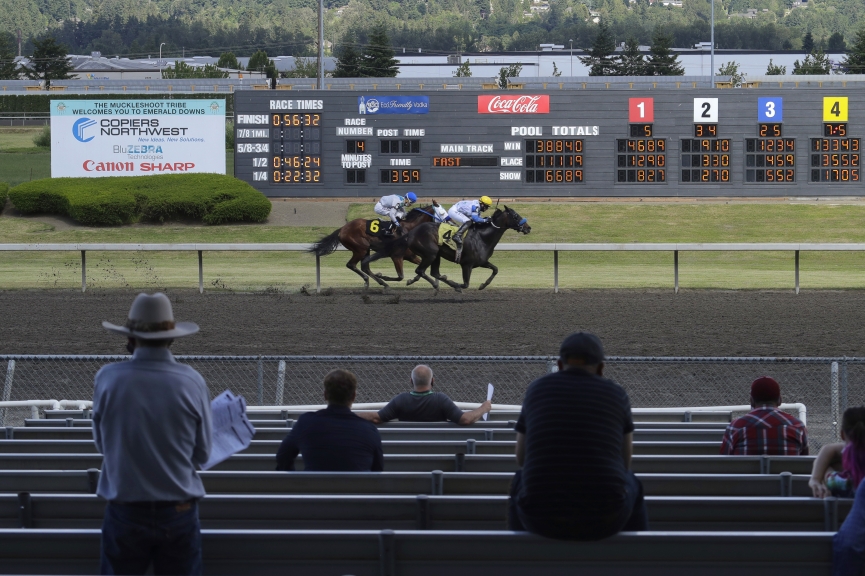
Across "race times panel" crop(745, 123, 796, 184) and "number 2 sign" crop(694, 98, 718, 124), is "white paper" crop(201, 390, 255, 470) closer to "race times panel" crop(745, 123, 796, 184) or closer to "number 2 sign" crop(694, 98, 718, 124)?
"number 2 sign" crop(694, 98, 718, 124)

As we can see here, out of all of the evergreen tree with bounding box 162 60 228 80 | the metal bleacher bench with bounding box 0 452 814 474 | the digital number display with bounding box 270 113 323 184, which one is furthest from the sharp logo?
the evergreen tree with bounding box 162 60 228 80

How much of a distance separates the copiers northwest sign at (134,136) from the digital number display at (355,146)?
18.5ft

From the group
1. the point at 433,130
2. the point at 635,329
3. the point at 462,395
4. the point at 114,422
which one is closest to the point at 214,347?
the point at 462,395

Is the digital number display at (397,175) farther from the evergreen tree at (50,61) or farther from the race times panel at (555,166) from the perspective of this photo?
the evergreen tree at (50,61)

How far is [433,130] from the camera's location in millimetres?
28672

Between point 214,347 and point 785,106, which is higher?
point 785,106

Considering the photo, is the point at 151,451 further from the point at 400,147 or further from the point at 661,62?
the point at 661,62

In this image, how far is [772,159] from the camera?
28891 mm

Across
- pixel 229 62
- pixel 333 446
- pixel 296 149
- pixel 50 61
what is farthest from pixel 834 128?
pixel 229 62

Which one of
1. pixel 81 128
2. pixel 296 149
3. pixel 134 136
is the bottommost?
pixel 296 149

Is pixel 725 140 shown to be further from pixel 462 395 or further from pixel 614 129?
pixel 462 395

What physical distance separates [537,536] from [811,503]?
Result: 3.38ft

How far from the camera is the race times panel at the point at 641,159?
94.7ft

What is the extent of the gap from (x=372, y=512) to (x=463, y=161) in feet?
83.9
